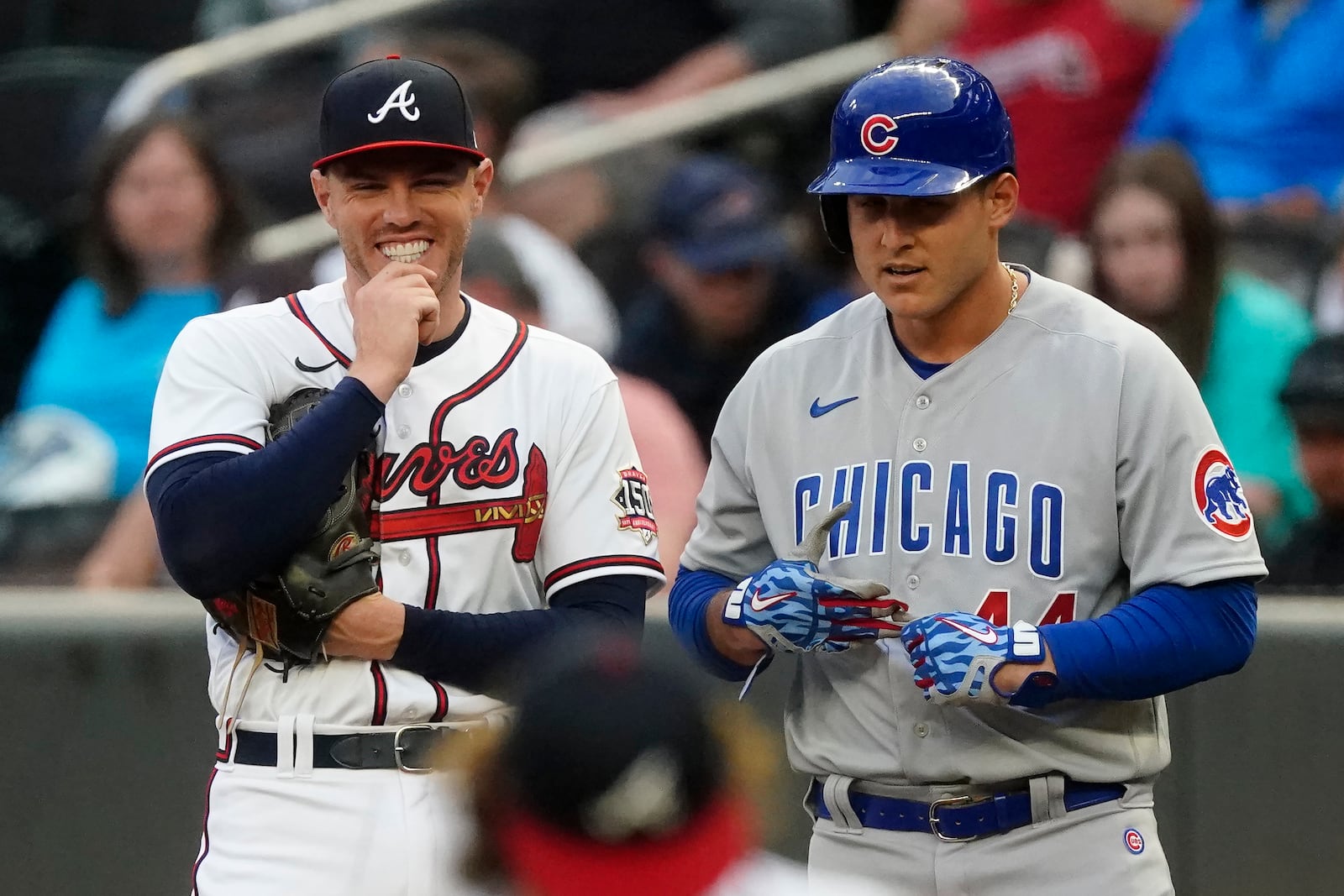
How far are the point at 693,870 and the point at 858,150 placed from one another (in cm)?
171

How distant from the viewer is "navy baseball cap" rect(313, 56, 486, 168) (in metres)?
2.78

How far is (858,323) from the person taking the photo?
3154 millimetres

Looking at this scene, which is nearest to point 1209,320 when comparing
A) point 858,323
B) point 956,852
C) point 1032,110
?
point 1032,110

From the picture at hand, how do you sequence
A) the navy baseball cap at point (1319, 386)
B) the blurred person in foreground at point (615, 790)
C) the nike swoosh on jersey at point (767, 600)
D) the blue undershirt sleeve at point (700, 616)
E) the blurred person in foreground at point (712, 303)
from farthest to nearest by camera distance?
1. the blurred person in foreground at point (712, 303)
2. the navy baseball cap at point (1319, 386)
3. the blue undershirt sleeve at point (700, 616)
4. the nike swoosh on jersey at point (767, 600)
5. the blurred person in foreground at point (615, 790)

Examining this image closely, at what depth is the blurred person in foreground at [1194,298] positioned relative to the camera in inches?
203

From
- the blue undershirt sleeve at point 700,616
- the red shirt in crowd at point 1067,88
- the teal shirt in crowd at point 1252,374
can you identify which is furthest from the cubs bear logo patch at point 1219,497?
the red shirt in crowd at point 1067,88

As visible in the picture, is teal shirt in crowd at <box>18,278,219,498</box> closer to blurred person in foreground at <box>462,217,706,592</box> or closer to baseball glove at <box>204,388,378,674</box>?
blurred person in foreground at <box>462,217,706,592</box>

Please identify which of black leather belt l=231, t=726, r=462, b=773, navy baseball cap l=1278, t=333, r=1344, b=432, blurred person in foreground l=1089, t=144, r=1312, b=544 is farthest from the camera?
blurred person in foreground l=1089, t=144, r=1312, b=544

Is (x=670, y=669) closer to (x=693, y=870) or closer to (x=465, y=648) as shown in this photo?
(x=693, y=870)

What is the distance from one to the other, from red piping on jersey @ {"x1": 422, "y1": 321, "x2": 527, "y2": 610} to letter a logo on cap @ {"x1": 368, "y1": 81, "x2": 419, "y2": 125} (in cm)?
40

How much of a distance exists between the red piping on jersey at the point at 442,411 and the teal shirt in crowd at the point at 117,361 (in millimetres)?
2990

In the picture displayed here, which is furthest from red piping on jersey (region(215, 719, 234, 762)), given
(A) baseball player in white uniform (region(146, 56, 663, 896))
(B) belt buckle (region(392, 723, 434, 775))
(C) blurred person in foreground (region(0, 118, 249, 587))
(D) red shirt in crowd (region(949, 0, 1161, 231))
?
(D) red shirt in crowd (region(949, 0, 1161, 231))

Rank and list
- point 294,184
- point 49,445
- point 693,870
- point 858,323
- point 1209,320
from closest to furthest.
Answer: point 693,870, point 858,323, point 1209,320, point 49,445, point 294,184

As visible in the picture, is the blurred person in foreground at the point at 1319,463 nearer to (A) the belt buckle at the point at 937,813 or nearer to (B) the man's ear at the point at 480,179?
(A) the belt buckle at the point at 937,813
